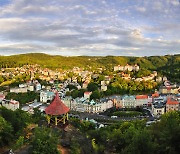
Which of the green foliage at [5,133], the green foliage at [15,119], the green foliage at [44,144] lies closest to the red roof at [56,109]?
the green foliage at [5,133]

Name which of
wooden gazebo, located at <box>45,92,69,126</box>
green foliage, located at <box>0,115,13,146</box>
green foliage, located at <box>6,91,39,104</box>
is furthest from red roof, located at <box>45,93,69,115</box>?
green foliage, located at <box>6,91,39,104</box>

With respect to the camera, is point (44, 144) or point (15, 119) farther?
point (15, 119)

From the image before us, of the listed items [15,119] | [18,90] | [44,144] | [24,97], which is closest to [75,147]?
[44,144]

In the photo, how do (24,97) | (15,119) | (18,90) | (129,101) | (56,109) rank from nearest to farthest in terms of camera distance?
(56,109), (15,119), (129,101), (24,97), (18,90)

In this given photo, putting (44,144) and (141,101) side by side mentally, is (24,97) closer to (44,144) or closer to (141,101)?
(141,101)

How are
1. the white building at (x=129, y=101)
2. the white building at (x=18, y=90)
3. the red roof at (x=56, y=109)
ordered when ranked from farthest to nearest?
1. the white building at (x=18, y=90)
2. the white building at (x=129, y=101)
3. the red roof at (x=56, y=109)

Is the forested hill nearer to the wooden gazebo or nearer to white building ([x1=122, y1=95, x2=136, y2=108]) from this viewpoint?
white building ([x1=122, y1=95, x2=136, y2=108])

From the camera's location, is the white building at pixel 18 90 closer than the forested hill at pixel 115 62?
Yes

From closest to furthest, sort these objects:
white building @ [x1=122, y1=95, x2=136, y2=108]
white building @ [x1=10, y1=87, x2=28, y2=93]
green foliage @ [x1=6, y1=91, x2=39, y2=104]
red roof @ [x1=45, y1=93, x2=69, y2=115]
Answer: red roof @ [x1=45, y1=93, x2=69, y2=115]
white building @ [x1=122, y1=95, x2=136, y2=108]
green foliage @ [x1=6, y1=91, x2=39, y2=104]
white building @ [x1=10, y1=87, x2=28, y2=93]

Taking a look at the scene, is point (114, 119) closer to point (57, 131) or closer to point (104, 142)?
point (104, 142)

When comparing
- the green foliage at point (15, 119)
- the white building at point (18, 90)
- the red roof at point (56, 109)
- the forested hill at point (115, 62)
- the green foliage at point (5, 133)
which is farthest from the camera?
the forested hill at point (115, 62)

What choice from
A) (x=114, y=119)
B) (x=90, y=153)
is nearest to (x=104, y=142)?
(x=90, y=153)

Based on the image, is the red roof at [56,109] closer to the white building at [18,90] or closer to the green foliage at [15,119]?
the green foliage at [15,119]

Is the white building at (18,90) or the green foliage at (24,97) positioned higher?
the white building at (18,90)
